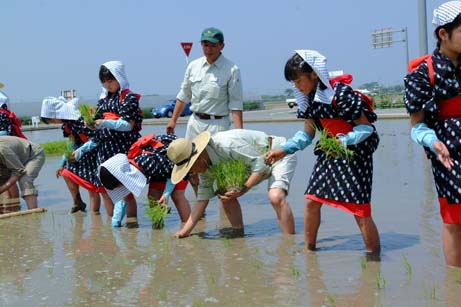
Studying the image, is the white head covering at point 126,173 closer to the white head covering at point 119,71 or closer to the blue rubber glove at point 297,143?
the white head covering at point 119,71

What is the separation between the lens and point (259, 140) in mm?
5473

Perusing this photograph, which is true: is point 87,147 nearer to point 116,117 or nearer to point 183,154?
point 116,117

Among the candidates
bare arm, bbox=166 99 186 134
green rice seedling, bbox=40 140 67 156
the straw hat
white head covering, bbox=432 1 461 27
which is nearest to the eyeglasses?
bare arm, bbox=166 99 186 134

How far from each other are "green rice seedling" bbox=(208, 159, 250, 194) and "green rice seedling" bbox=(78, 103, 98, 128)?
177cm

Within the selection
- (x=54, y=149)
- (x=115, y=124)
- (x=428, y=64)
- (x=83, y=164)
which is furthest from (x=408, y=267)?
(x=54, y=149)

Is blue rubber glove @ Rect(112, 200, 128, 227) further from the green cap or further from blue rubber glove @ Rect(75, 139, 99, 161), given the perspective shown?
the green cap

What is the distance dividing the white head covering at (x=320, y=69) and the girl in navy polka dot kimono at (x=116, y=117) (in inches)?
97.2

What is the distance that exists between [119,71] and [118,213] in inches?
55.0

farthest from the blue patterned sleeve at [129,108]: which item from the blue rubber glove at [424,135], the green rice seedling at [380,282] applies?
the blue rubber glove at [424,135]

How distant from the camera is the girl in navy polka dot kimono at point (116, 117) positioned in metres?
6.47

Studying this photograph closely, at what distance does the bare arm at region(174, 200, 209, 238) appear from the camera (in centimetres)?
556

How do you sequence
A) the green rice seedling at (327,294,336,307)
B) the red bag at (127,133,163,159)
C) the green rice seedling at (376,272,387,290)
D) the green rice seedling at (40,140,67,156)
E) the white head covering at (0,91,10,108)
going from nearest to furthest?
the green rice seedling at (327,294,336,307)
the green rice seedling at (376,272,387,290)
the red bag at (127,133,163,159)
the white head covering at (0,91,10,108)
the green rice seedling at (40,140,67,156)

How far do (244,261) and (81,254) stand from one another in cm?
139

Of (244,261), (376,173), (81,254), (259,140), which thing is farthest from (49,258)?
(376,173)
